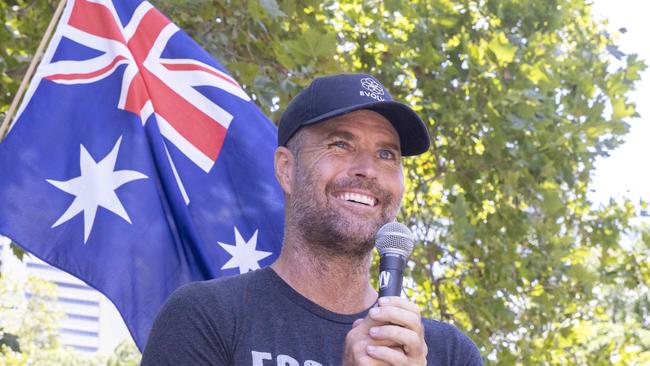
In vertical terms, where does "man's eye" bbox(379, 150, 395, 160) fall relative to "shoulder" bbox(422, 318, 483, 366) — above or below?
above

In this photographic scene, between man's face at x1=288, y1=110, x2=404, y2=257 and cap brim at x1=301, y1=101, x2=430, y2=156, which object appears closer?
man's face at x1=288, y1=110, x2=404, y2=257

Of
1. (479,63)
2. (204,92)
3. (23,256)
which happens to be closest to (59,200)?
(204,92)

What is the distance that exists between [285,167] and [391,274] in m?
0.99

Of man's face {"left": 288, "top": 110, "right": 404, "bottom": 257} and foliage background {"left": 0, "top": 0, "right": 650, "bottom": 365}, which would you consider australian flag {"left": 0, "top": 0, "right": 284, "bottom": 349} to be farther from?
foliage background {"left": 0, "top": 0, "right": 650, "bottom": 365}

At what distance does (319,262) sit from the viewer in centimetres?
312

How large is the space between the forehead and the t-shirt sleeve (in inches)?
27.3

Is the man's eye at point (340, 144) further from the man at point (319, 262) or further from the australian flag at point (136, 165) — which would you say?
the australian flag at point (136, 165)

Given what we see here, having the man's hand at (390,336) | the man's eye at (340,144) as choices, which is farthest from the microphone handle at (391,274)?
the man's eye at (340,144)

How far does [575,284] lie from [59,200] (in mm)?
6126


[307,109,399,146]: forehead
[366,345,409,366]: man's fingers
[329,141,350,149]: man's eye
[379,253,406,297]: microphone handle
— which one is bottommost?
[366,345,409,366]: man's fingers

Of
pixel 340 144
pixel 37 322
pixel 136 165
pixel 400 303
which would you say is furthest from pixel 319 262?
pixel 37 322

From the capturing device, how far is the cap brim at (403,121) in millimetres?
3215

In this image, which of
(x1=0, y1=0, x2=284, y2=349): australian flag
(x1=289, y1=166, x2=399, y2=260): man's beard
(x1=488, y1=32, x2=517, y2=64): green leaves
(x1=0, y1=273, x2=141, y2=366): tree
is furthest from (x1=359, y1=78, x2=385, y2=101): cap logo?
(x1=0, y1=273, x2=141, y2=366): tree

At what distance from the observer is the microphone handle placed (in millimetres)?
2469
